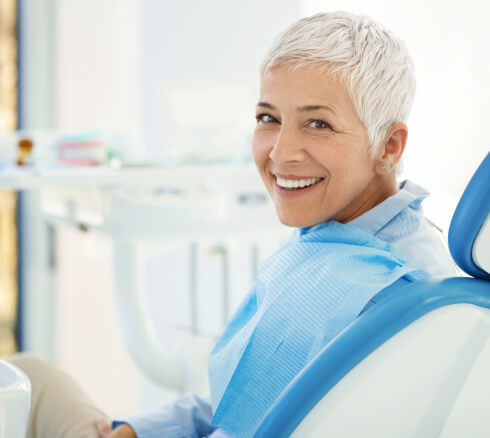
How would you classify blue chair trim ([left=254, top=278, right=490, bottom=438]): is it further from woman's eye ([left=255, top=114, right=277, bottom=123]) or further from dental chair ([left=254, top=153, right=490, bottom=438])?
woman's eye ([left=255, top=114, right=277, bottom=123])

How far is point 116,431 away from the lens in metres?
1.08

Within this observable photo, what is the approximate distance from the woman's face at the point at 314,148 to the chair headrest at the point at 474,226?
24 cm

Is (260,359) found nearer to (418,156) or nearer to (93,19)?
(418,156)

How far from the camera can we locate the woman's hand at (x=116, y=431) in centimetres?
108

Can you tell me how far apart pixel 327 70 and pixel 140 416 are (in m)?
0.64

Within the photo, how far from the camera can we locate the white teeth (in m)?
0.99

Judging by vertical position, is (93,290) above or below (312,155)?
below

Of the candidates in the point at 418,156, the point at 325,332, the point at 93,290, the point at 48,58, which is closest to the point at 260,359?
the point at 325,332

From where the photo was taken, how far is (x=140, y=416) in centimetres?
111

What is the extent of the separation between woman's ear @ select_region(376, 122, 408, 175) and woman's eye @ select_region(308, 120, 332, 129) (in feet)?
0.29

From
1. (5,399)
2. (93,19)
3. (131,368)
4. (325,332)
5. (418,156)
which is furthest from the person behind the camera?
(131,368)

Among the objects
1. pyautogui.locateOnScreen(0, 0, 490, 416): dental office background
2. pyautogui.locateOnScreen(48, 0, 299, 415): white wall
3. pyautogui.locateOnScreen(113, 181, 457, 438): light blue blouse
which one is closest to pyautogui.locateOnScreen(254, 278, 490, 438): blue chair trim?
pyautogui.locateOnScreen(113, 181, 457, 438): light blue blouse

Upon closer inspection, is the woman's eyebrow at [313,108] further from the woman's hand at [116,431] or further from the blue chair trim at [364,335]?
the woman's hand at [116,431]

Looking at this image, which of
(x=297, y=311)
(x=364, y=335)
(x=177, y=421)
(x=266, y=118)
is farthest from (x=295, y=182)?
(x=177, y=421)
